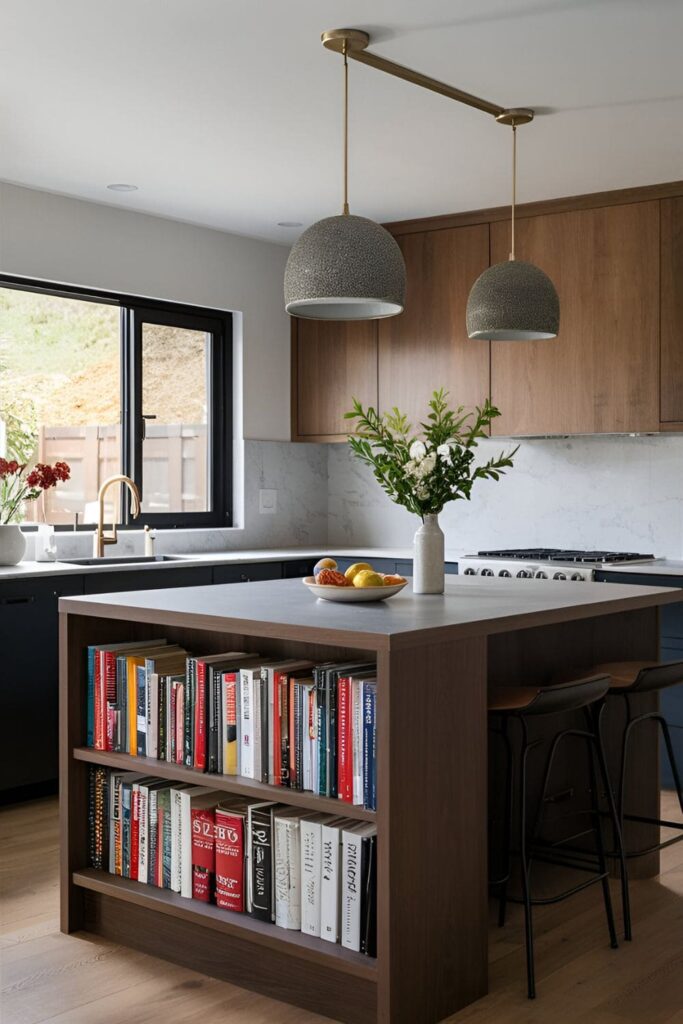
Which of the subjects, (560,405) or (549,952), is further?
(560,405)

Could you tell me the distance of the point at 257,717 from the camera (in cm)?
280

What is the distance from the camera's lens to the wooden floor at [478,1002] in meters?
2.65

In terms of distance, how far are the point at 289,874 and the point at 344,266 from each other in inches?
59.0

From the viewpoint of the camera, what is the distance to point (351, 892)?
2.60m

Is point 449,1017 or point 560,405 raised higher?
point 560,405

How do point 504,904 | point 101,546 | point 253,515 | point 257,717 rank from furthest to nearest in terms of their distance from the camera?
point 253,515, point 101,546, point 504,904, point 257,717

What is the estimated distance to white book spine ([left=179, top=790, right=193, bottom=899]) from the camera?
2941mm

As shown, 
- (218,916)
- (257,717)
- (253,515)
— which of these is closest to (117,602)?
(257,717)

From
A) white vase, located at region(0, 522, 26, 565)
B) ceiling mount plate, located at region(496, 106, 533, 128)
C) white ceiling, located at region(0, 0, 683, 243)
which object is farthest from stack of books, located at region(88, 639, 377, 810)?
ceiling mount plate, located at region(496, 106, 533, 128)

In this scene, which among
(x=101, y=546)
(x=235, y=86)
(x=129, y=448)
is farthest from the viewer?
(x=129, y=448)

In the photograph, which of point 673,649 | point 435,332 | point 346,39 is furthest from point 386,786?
point 435,332

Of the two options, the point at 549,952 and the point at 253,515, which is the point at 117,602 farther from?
the point at 253,515

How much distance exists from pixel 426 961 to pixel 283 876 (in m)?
0.39

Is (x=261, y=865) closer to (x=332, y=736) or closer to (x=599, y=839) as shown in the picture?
(x=332, y=736)
